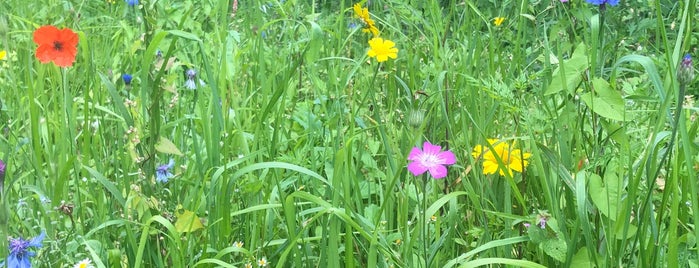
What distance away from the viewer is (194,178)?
5.64 ft

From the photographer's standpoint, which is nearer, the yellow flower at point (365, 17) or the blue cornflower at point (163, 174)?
the blue cornflower at point (163, 174)

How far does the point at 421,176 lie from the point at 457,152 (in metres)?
0.37

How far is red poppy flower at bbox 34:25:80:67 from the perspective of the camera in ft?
5.25

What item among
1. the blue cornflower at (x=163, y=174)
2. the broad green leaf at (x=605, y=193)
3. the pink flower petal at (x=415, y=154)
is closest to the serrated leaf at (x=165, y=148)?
the blue cornflower at (x=163, y=174)

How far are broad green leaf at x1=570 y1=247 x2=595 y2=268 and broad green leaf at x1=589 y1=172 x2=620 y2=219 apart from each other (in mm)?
68

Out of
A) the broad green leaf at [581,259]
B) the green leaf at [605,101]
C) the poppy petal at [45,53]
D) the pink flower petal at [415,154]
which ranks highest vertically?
the poppy petal at [45,53]

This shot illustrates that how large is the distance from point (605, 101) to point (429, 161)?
1.02 ft

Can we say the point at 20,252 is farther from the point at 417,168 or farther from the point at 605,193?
the point at 605,193

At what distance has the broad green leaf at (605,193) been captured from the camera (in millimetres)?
1236

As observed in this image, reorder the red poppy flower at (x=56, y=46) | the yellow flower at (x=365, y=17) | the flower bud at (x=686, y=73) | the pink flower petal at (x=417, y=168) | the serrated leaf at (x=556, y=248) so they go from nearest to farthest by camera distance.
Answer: the flower bud at (x=686, y=73)
the pink flower petal at (x=417, y=168)
the serrated leaf at (x=556, y=248)
the red poppy flower at (x=56, y=46)
the yellow flower at (x=365, y=17)

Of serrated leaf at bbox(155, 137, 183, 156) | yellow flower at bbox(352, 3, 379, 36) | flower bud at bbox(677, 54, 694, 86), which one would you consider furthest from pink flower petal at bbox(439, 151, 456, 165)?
yellow flower at bbox(352, 3, 379, 36)

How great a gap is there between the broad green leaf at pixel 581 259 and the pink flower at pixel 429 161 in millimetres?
239

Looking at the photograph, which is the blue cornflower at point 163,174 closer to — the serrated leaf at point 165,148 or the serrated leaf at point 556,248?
the serrated leaf at point 165,148

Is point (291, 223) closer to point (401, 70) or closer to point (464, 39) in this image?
point (401, 70)
